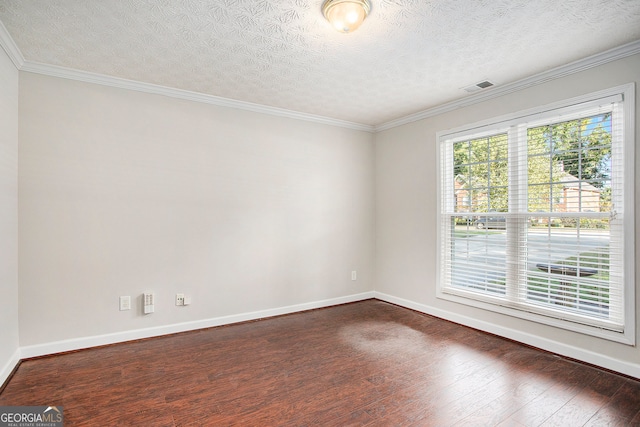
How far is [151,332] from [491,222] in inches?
148

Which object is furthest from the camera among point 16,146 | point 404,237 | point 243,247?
point 404,237

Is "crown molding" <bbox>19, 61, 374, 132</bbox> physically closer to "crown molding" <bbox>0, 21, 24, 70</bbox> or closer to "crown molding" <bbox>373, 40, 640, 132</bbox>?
"crown molding" <bbox>0, 21, 24, 70</bbox>

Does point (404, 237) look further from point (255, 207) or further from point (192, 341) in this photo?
point (192, 341)

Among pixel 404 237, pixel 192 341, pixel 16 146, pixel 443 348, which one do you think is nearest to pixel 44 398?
pixel 192 341

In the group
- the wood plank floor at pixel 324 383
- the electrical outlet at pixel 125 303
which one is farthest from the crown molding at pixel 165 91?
the wood plank floor at pixel 324 383

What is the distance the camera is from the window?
2648 millimetres

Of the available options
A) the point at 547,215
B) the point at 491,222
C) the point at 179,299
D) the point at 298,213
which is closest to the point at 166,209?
the point at 179,299

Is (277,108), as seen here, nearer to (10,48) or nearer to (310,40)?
(310,40)

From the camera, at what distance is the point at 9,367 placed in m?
2.51

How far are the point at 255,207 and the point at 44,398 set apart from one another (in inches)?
96.4

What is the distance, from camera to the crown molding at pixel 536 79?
101 inches

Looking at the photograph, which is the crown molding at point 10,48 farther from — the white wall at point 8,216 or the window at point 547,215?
the window at point 547,215

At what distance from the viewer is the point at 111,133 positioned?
10.4ft

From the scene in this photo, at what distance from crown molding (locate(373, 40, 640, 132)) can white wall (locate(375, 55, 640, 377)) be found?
1.8 inches
